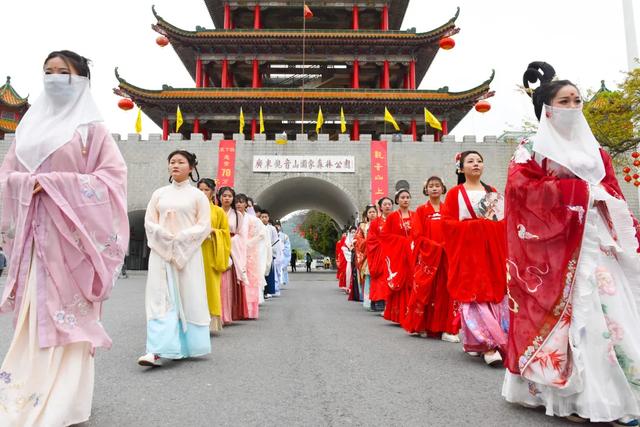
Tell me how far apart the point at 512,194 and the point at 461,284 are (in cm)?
123

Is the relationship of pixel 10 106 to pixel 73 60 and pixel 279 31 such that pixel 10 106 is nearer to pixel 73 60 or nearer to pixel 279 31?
pixel 279 31

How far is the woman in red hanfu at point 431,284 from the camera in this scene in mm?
4609

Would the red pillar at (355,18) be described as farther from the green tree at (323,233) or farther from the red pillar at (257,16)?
the green tree at (323,233)

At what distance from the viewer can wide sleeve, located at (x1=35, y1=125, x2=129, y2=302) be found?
2277mm

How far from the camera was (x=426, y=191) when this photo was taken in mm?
4941

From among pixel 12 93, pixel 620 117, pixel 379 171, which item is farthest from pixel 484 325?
pixel 12 93

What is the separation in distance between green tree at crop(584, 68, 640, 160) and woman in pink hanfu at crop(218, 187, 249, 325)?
9.39 metres

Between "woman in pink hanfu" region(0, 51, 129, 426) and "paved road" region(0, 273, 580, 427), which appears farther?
"paved road" region(0, 273, 580, 427)

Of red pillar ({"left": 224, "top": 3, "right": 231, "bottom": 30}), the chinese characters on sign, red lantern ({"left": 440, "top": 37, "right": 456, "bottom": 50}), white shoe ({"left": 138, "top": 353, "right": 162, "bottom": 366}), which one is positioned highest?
red pillar ({"left": 224, "top": 3, "right": 231, "bottom": 30})

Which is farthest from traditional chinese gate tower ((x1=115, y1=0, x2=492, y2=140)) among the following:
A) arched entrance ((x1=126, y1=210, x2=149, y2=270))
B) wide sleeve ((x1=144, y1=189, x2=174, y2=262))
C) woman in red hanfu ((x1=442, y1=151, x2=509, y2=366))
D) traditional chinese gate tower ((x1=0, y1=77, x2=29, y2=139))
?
wide sleeve ((x1=144, y1=189, x2=174, y2=262))

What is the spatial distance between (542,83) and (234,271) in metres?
4.23

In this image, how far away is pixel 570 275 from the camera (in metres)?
2.36

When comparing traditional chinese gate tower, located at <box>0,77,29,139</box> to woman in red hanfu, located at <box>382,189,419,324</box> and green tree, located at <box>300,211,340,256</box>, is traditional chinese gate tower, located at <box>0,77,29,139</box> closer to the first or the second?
green tree, located at <box>300,211,340,256</box>

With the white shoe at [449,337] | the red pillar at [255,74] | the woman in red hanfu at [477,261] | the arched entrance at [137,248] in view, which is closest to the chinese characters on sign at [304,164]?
the red pillar at [255,74]
